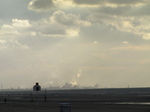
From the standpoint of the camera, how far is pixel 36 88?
126 ft

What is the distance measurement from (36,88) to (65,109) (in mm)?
21950

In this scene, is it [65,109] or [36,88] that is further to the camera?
[36,88]

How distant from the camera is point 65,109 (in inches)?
669

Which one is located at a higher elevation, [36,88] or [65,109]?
[36,88]
